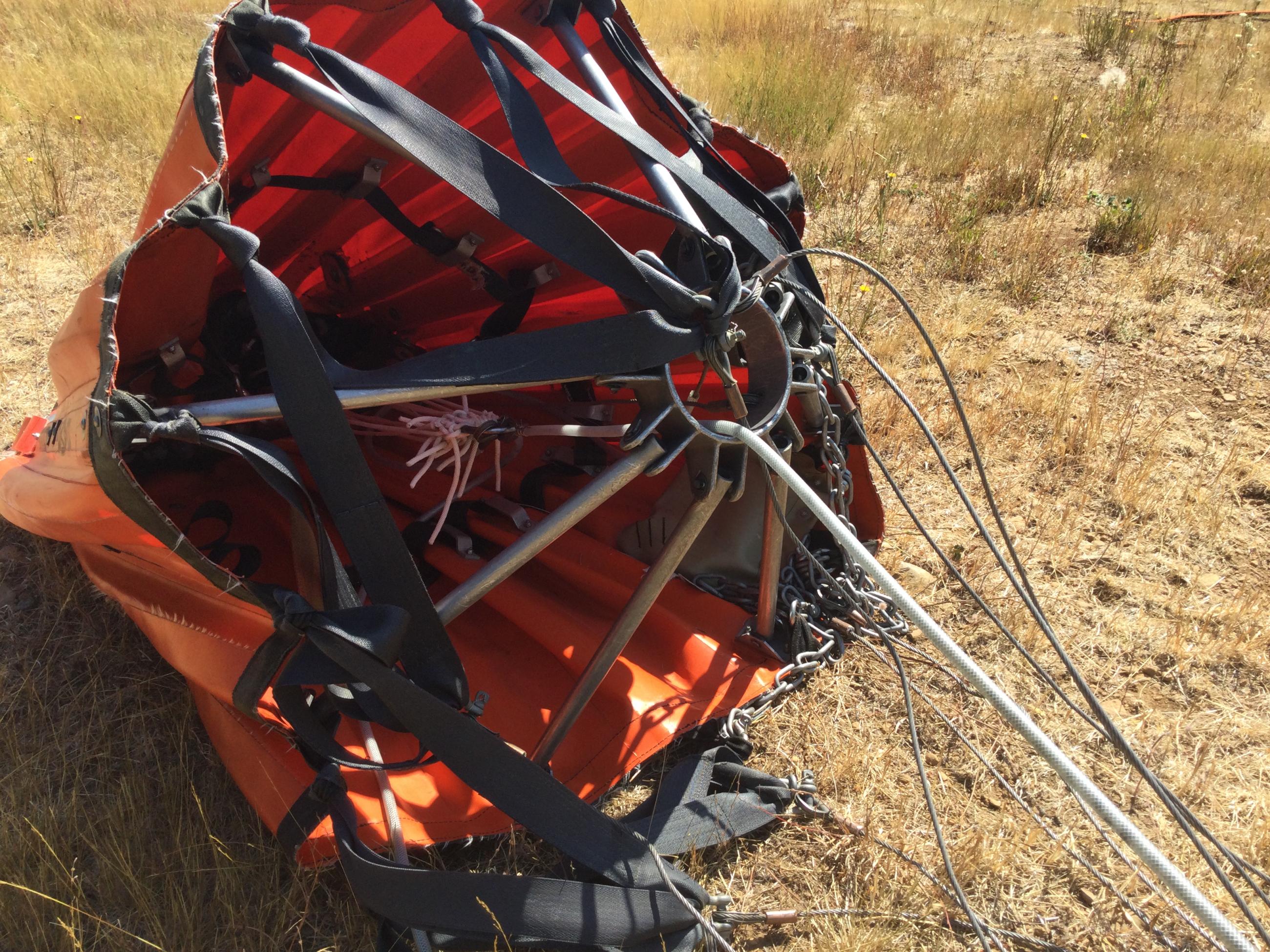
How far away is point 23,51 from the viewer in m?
5.61

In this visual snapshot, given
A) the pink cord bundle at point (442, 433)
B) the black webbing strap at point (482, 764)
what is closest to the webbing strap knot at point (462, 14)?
the pink cord bundle at point (442, 433)

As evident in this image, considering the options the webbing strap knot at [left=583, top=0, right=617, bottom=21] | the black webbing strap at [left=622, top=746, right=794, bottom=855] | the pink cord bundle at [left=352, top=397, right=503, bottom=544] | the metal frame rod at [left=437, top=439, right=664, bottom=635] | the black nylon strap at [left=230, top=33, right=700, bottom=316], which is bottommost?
the black webbing strap at [left=622, top=746, right=794, bottom=855]

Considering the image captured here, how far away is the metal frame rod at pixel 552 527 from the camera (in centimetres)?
150

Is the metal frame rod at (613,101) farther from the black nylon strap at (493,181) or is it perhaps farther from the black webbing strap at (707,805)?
the black webbing strap at (707,805)

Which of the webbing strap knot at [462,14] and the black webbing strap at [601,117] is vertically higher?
the webbing strap knot at [462,14]

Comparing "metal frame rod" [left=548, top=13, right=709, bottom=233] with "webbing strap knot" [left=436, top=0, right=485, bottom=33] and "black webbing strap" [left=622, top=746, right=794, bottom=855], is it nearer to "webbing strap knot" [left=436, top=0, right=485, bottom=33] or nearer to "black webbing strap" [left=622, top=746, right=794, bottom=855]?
"webbing strap knot" [left=436, top=0, right=485, bottom=33]

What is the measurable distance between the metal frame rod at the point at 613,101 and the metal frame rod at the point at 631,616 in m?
0.53

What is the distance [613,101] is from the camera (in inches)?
69.6

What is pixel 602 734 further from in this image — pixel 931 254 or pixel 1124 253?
pixel 1124 253

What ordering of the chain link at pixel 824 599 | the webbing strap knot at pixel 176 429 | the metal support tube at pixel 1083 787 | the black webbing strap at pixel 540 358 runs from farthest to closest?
1. the chain link at pixel 824 599
2. the black webbing strap at pixel 540 358
3. the webbing strap knot at pixel 176 429
4. the metal support tube at pixel 1083 787

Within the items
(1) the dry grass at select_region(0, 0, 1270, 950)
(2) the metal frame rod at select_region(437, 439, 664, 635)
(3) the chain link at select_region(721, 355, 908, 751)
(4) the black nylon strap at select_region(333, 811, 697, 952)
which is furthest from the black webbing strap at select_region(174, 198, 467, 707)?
(3) the chain link at select_region(721, 355, 908, 751)

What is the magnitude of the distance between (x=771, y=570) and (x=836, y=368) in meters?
0.46

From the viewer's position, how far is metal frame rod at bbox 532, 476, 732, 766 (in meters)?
1.60

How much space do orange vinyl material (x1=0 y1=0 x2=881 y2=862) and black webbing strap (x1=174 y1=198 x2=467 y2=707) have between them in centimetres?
11
